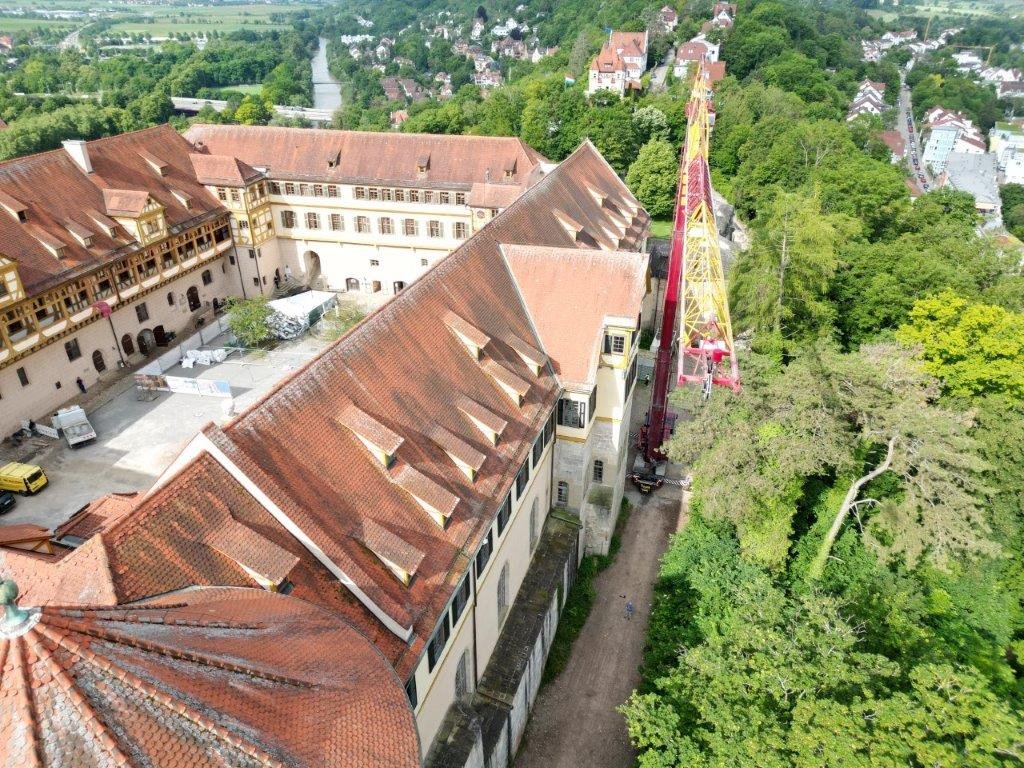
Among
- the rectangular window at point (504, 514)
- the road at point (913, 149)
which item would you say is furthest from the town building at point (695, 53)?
the rectangular window at point (504, 514)

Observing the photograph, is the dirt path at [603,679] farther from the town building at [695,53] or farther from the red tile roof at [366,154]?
the town building at [695,53]

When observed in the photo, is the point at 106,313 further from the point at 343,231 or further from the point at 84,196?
the point at 343,231

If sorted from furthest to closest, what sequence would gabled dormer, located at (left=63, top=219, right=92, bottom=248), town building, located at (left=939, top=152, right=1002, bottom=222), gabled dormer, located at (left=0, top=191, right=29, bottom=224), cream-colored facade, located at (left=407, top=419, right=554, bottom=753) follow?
→ town building, located at (left=939, top=152, right=1002, bottom=222), gabled dormer, located at (left=63, top=219, right=92, bottom=248), gabled dormer, located at (left=0, top=191, right=29, bottom=224), cream-colored facade, located at (left=407, top=419, right=554, bottom=753)

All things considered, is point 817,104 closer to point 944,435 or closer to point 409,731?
point 944,435

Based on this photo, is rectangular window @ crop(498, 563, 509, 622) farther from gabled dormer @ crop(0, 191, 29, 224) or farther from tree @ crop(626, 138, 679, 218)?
tree @ crop(626, 138, 679, 218)

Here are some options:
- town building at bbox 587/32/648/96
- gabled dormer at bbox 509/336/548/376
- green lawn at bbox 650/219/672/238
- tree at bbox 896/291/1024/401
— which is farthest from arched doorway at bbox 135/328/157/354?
town building at bbox 587/32/648/96

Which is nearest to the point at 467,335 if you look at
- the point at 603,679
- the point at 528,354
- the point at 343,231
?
the point at 528,354
